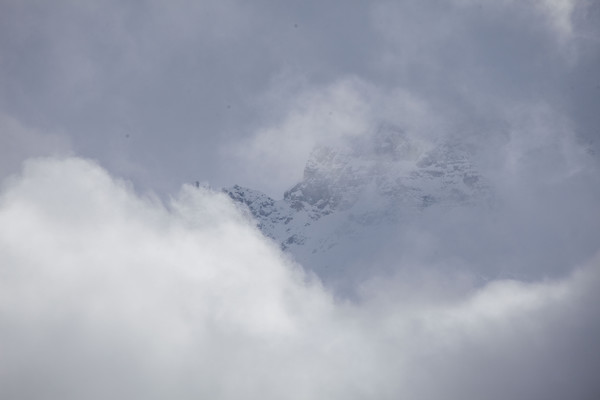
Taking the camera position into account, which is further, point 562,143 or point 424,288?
point 562,143

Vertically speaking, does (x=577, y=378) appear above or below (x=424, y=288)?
below

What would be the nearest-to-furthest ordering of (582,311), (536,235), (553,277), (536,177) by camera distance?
(582,311) < (553,277) < (536,235) < (536,177)

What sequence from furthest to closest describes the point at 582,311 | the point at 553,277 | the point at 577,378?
the point at 553,277 → the point at 582,311 → the point at 577,378

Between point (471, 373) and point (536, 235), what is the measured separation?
52.2m

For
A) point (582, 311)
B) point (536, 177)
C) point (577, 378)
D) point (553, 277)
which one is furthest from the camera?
point (536, 177)

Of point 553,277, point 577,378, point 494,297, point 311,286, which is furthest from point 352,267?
point 577,378

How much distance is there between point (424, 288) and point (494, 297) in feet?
64.5

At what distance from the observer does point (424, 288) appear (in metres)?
175

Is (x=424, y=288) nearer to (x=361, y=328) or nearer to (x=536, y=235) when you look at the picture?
(x=361, y=328)

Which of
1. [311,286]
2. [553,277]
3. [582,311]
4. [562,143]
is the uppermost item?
[562,143]

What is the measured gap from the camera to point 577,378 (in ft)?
458

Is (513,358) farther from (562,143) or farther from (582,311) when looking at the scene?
(562,143)

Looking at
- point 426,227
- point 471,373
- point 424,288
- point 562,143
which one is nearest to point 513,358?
point 471,373


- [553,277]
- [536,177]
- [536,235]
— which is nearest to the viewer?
[553,277]
